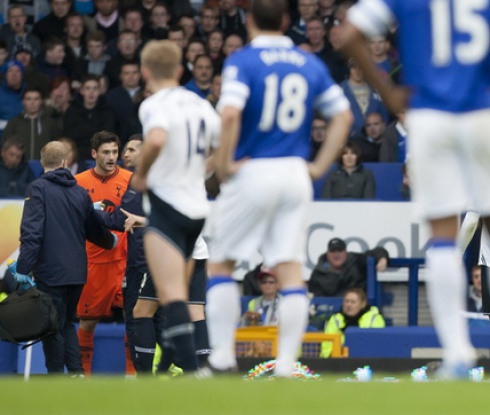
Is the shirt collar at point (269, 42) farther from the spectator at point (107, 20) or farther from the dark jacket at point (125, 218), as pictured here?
the spectator at point (107, 20)

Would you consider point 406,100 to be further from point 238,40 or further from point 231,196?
point 238,40

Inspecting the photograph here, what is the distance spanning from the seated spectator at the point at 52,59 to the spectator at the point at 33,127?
1.26 metres

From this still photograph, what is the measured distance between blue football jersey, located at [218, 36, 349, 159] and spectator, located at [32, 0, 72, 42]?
12.1 m

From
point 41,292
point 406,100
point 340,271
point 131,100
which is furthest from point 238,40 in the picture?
point 406,100

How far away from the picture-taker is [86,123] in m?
17.4

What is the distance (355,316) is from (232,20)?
5911mm

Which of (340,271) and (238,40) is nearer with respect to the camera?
(340,271)

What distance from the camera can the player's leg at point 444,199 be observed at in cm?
661

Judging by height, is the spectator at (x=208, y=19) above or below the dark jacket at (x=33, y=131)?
above

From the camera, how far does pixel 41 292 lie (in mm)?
12109

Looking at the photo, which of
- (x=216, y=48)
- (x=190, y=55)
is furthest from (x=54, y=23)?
(x=216, y=48)

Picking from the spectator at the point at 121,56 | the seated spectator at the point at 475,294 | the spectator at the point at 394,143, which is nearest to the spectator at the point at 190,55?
the spectator at the point at 121,56

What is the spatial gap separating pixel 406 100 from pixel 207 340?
196 inches

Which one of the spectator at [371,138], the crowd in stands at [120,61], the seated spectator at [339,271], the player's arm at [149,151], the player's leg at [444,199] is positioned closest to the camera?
the player's leg at [444,199]
